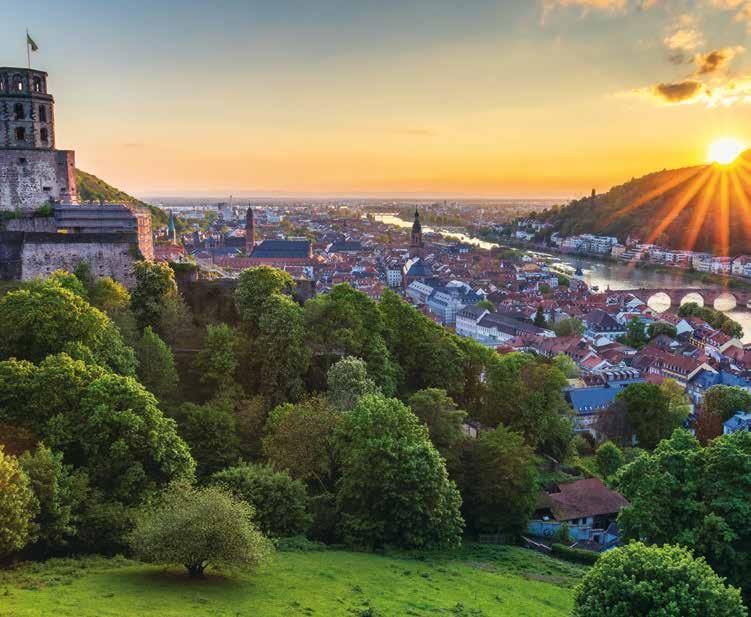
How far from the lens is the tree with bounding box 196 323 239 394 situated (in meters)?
23.0

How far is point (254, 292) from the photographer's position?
2631cm

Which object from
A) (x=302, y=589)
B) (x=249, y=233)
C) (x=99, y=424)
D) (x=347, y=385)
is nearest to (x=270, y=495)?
(x=302, y=589)

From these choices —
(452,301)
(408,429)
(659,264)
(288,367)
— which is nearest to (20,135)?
(288,367)

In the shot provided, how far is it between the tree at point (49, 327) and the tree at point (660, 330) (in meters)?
54.4

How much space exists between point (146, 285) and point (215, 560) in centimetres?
1470

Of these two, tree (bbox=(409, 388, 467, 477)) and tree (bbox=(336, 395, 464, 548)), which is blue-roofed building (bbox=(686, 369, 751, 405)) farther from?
tree (bbox=(336, 395, 464, 548))

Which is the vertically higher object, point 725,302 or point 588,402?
point 725,302

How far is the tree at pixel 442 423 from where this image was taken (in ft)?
73.0

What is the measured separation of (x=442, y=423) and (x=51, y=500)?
513 inches

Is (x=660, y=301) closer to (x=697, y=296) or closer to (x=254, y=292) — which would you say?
(x=697, y=296)

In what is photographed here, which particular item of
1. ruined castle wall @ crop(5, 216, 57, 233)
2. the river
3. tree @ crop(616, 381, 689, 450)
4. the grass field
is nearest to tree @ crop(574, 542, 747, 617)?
the grass field

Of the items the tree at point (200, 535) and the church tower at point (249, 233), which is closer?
the tree at point (200, 535)

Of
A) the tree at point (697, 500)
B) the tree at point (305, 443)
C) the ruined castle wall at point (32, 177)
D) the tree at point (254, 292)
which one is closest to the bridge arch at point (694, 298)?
the tree at point (254, 292)

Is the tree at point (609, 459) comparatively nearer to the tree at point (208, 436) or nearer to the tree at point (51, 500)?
the tree at point (208, 436)
